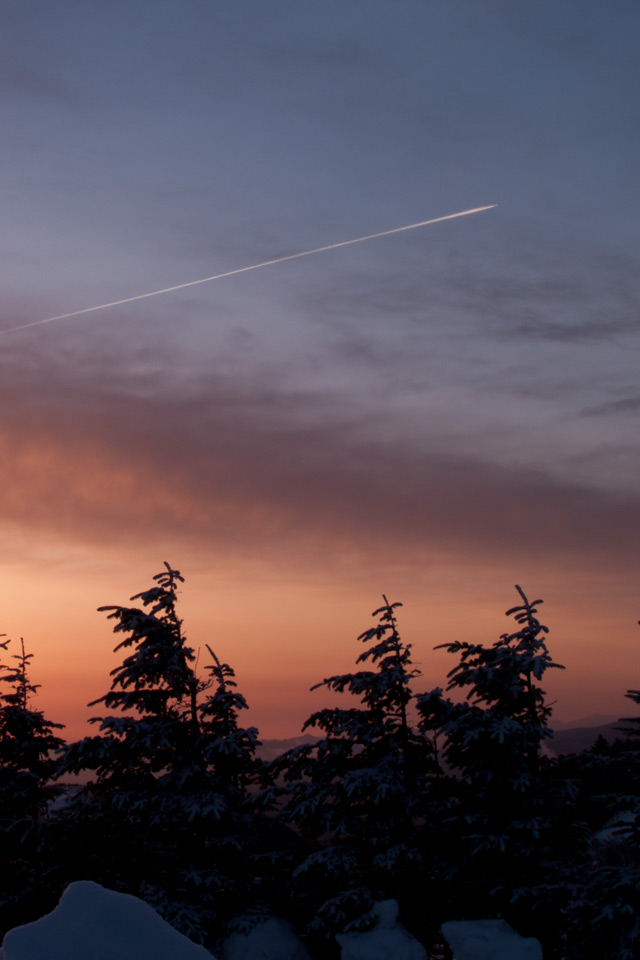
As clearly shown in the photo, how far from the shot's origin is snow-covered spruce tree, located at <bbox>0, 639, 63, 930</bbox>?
2562 centimetres

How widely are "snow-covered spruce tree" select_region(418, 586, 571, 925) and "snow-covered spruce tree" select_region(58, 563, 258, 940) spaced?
20.5ft

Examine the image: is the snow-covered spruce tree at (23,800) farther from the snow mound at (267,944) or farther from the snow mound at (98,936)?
the snow mound at (98,936)

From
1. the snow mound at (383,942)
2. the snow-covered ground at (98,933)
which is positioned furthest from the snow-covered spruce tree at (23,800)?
the snow-covered ground at (98,933)

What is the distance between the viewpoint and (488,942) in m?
21.4

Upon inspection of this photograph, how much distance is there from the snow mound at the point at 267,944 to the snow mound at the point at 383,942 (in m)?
1.56

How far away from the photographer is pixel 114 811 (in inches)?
1022

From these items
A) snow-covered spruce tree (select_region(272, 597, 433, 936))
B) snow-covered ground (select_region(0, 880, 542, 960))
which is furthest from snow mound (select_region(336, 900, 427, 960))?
snow-covered ground (select_region(0, 880, 542, 960))

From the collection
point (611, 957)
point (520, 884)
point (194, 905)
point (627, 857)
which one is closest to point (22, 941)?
point (611, 957)

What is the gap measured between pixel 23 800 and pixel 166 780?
593 cm

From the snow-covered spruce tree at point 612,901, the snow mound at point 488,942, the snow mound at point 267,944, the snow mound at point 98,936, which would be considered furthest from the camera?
the snow mound at point 267,944

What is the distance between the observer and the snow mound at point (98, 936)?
7.64 metres

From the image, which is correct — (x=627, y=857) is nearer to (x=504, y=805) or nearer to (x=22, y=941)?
(x=504, y=805)

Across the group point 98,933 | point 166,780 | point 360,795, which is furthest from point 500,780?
point 98,933

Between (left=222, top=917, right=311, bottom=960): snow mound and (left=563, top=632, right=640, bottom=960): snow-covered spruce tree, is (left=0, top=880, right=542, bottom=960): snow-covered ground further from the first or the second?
(left=222, top=917, right=311, bottom=960): snow mound
